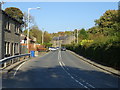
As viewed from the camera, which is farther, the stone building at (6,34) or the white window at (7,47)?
the white window at (7,47)

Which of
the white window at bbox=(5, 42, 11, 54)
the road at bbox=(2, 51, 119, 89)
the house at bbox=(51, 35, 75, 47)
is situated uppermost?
the house at bbox=(51, 35, 75, 47)

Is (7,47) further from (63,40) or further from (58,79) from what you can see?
(63,40)

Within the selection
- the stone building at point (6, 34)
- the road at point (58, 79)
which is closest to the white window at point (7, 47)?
the stone building at point (6, 34)

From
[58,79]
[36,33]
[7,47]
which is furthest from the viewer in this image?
[36,33]

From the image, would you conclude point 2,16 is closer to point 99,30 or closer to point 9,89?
point 9,89

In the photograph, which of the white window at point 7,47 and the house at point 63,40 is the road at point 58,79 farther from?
the house at point 63,40

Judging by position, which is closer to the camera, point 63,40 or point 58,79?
point 58,79

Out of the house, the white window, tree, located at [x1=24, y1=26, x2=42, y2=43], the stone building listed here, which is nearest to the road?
the stone building

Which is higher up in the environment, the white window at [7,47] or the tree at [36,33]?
the tree at [36,33]

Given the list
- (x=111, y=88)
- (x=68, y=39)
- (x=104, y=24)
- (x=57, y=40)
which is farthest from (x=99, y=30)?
(x=57, y=40)

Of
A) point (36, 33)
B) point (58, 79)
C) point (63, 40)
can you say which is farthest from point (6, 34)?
point (63, 40)

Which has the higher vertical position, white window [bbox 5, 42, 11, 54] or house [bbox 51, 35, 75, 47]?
house [bbox 51, 35, 75, 47]

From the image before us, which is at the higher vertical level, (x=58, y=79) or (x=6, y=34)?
(x=6, y=34)

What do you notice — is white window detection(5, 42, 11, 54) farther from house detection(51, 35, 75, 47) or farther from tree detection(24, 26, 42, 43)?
house detection(51, 35, 75, 47)
